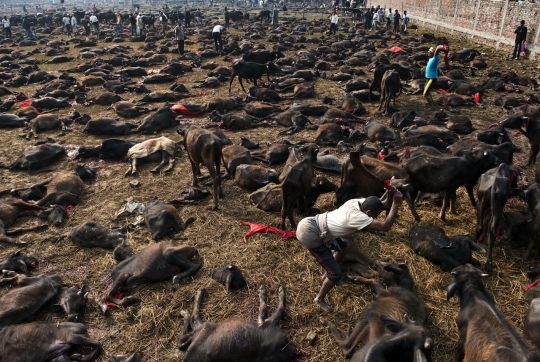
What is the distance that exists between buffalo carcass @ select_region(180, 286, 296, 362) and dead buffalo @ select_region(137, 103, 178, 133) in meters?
8.40

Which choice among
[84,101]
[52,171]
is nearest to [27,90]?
[84,101]

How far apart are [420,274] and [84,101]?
1464 centimetres

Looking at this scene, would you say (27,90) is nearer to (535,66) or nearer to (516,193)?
(516,193)

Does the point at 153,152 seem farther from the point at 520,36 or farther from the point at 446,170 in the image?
the point at 520,36

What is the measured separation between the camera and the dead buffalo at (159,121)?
1200 centimetres

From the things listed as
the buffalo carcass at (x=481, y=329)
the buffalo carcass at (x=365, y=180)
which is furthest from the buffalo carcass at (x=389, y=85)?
the buffalo carcass at (x=481, y=329)

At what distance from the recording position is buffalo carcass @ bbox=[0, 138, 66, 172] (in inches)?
384

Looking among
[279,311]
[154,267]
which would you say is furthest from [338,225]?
[154,267]

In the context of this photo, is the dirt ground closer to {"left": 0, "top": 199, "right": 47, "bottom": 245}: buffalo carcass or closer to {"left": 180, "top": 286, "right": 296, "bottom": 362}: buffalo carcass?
{"left": 0, "top": 199, "right": 47, "bottom": 245}: buffalo carcass

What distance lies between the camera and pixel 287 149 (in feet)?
31.6

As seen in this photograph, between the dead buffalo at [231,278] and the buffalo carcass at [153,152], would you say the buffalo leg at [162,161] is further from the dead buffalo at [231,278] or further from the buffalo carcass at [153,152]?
the dead buffalo at [231,278]

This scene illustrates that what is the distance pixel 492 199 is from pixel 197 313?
4.82 meters

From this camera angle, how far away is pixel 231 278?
18.5 ft

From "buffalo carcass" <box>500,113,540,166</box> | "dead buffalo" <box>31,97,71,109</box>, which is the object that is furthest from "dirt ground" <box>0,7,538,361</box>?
"dead buffalo" <box>31,97,71,109</box>
